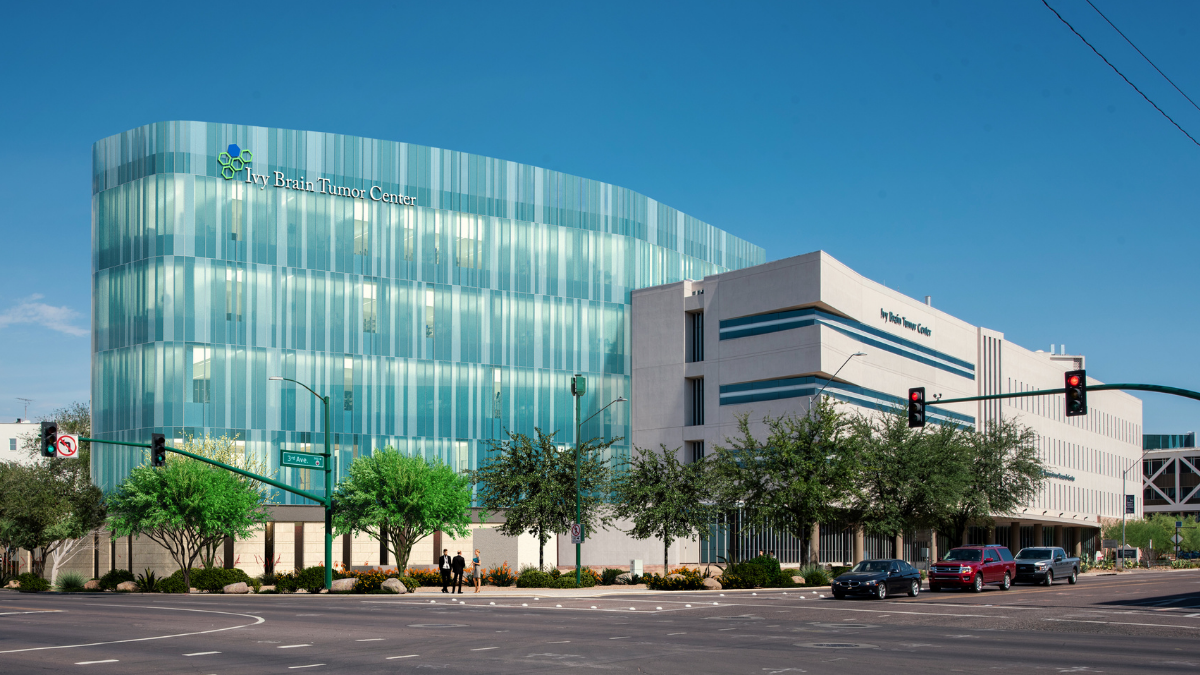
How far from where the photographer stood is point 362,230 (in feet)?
261

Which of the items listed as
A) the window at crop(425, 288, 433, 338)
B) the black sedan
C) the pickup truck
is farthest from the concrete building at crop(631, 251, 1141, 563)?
the black sedan

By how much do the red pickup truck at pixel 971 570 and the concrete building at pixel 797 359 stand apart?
2099 cm

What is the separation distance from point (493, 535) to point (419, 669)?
47.2 meters

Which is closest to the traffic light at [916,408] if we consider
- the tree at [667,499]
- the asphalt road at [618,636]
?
the asphalt road at [618,636]

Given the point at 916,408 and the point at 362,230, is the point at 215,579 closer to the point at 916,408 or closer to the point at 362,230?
the point at 362,230

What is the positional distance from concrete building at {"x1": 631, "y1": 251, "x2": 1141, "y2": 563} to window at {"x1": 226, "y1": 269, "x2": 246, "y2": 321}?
100ft

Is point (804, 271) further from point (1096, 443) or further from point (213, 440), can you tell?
point (1096, 443)

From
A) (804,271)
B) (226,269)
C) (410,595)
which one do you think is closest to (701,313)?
(804,271)

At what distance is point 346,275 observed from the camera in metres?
79.0

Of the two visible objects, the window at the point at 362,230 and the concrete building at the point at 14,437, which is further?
the concrete building at the point at 14,437

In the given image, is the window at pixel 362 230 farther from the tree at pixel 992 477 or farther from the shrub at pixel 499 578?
the tree at pixel 992 477

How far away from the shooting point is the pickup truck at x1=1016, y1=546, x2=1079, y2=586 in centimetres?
5044

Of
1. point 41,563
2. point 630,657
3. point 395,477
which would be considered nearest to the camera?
point 630,657

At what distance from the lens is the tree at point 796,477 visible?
2174 inches
